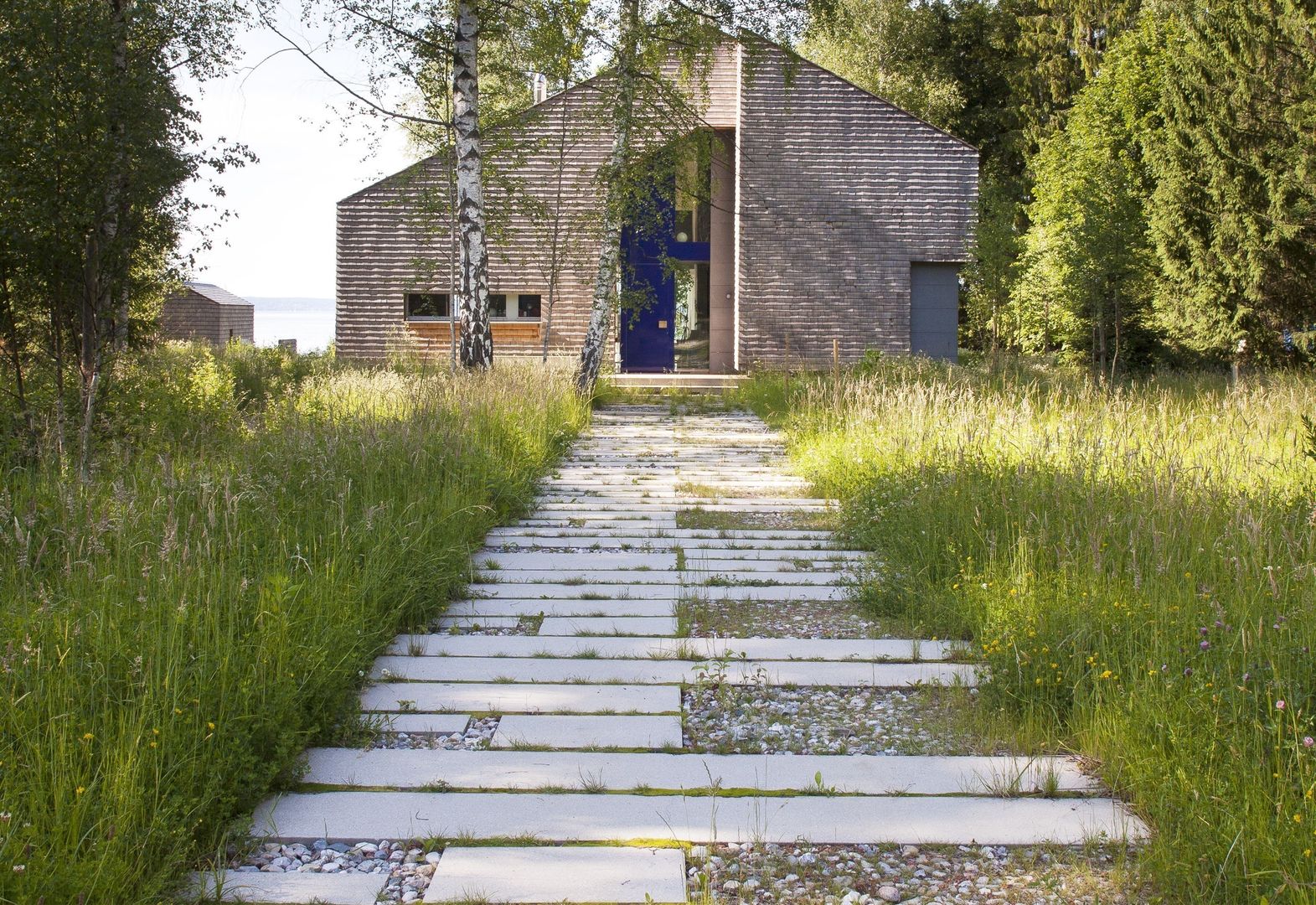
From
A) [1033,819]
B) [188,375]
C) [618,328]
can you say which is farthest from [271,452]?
[618,328]

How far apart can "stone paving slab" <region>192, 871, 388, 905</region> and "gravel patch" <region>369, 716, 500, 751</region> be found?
0.85 meters

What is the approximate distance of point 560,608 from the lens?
5277 mm

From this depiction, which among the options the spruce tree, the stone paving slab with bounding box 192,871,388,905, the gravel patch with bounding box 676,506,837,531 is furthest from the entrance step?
the stone paving slab with bounding box 192,871,388,905

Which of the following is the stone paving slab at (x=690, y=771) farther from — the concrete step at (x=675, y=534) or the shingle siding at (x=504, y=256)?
the shingle siding at (x=504, y=256)

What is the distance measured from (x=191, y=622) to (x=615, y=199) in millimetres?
12130

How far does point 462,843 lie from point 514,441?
647cm

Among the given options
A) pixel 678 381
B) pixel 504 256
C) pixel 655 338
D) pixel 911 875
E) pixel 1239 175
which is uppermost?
pixel 1239 175

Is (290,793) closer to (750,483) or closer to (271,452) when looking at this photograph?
(271,452)

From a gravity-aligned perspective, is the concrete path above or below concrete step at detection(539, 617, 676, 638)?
below

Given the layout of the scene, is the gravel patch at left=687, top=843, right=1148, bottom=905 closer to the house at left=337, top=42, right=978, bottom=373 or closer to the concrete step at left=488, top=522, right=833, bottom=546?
the concrete step at left=488, top=522, right=833, bottom=546

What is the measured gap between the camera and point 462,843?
281 cm

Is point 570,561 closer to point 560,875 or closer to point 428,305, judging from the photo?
point 560,875

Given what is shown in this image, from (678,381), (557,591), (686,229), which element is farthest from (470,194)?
(686,229)

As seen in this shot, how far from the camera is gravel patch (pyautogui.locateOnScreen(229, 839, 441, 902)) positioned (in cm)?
263
